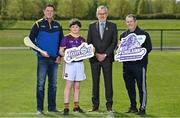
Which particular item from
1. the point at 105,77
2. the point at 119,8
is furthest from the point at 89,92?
the point at 119,8

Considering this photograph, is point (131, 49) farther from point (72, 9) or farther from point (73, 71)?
point (72, 9)

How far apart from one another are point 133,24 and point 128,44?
17.5 inches

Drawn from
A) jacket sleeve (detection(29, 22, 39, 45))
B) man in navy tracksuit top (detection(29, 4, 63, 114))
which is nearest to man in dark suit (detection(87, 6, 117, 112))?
man in navy tracksuit top (detection(29, 4, 63, 114))

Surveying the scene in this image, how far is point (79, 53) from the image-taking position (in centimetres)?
953

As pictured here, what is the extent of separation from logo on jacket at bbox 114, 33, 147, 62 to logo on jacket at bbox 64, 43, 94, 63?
22.8 inches

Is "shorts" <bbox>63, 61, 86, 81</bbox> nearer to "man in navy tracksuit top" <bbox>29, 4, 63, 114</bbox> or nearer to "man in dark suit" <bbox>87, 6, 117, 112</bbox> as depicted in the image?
"man in navy tracksuit top" <bbox>29, 4, 63, 114</bbox>

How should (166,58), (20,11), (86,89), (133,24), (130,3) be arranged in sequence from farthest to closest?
1. (130,3)
2. (20,11)
3. (166,58)
4. (86,89)
5. (133,24)

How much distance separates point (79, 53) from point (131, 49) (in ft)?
3.38

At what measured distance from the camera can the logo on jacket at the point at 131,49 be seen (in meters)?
9.55

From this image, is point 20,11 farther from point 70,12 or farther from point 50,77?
point 50,77

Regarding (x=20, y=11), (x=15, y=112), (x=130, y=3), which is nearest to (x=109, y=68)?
(x=15, y=112)

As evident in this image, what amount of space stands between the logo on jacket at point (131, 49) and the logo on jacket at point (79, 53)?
22.8 inches

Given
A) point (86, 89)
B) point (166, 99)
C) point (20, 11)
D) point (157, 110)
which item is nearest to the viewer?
point (157, 110)

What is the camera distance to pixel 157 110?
1022 cm
